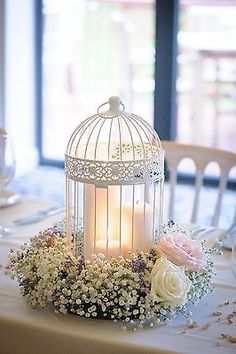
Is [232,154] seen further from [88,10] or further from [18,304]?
[88,10]

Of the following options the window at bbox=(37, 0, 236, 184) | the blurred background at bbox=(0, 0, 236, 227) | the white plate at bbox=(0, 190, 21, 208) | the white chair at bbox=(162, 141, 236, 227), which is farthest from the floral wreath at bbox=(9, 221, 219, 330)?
the window at bbox=(37, 0, 236, 184)

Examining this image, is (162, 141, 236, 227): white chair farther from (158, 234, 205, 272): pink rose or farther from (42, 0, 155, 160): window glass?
(42, 0, 155, 160): window glass

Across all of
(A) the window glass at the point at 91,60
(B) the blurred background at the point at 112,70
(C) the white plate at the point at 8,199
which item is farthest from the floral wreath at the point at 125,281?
(A) the window glass at the point at 91,60

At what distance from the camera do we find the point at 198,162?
2.43m

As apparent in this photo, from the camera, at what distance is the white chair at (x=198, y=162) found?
2.33 m

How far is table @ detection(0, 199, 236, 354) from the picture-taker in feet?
4.29

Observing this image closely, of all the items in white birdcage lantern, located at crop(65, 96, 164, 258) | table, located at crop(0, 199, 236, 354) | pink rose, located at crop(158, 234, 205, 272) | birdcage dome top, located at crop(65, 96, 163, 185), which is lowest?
table, located at crop(0, 199, 236, 354)

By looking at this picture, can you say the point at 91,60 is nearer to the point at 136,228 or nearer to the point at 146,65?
the point at 146,65

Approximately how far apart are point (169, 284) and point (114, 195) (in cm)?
23

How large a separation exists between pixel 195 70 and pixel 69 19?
1.07 meters

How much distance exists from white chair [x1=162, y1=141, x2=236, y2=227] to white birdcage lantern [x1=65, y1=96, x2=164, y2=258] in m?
0.81

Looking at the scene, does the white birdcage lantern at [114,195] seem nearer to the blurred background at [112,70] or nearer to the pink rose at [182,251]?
the pink rose at [182,251]

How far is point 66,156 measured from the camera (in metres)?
1.49

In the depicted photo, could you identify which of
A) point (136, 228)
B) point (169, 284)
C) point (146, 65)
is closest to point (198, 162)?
point (136, 228)
